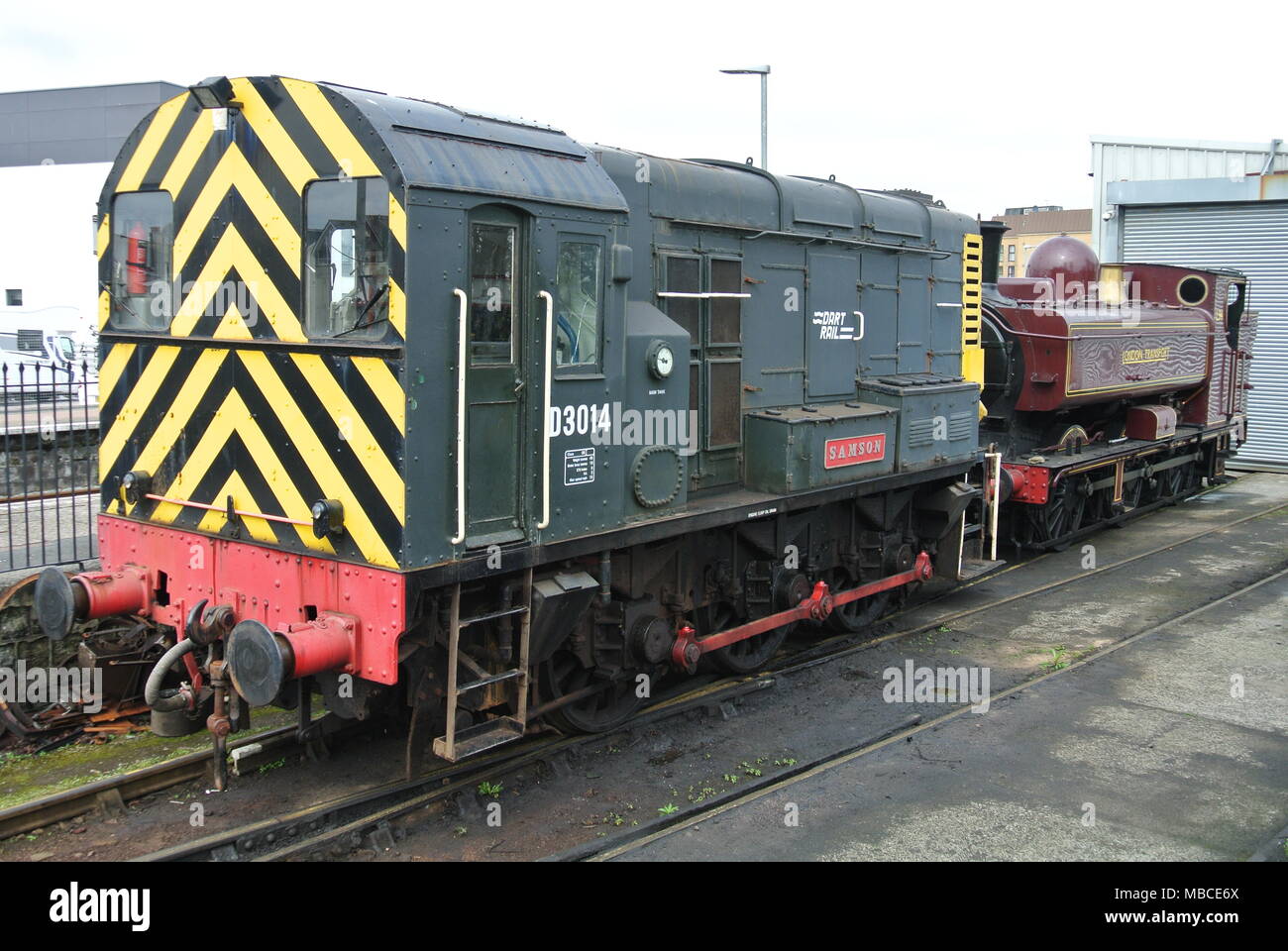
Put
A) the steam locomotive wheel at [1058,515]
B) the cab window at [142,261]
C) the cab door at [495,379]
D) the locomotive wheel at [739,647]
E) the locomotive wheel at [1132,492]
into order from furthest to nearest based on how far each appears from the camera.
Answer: the locomotive wheel at [1132,492] < the steam locomotive wheel at [1058,515] < the locomotive wheel at [739,647] < the cab window at [142,261] < the cab door at [495,379]

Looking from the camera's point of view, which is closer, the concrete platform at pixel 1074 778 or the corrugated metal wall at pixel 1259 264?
the concrete platform at pixel 1074 778

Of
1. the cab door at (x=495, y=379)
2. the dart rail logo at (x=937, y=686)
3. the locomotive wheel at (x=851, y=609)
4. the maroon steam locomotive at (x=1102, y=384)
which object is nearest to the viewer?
the cab door at (x=495, y=379)

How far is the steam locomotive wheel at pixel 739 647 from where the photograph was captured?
8.66 m

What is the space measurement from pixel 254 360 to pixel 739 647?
4565mm

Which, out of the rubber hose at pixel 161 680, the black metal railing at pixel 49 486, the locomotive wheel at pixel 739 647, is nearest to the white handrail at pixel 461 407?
the rubber hose at pixel 161 680

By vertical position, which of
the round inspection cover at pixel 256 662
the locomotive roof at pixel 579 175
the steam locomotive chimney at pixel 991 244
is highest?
the steam locomotive chimney at pixel 991 244

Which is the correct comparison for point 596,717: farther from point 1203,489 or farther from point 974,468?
point 1203,489

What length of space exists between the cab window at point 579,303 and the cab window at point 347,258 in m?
1.08

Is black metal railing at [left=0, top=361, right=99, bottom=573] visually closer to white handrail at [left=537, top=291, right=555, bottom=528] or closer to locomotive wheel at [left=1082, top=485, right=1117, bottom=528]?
white handrail at [left=537, top=291, right=555, bottom=528]

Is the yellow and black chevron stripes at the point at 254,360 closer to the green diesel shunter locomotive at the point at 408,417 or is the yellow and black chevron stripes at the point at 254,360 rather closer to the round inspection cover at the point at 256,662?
the green diesel shunter locomotive at the point at 408,417

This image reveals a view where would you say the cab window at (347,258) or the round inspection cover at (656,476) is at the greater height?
the cab window at (347,258)

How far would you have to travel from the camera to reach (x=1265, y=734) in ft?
25.7

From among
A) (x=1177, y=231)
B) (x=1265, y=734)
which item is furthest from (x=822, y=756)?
(x=1177, y=231)

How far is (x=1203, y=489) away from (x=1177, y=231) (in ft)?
25.2
